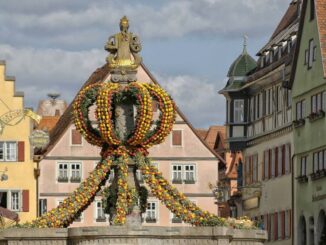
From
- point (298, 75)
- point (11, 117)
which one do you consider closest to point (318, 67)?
point (298, 75)

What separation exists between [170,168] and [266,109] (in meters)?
13.5

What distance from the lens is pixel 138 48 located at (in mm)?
54750

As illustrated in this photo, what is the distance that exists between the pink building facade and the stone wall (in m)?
64.6

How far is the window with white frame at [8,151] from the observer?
364 feet

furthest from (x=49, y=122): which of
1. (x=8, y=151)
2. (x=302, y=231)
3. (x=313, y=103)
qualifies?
(x=313, y=103)

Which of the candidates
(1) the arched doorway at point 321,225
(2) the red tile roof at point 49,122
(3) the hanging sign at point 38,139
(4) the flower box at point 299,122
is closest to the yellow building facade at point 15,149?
(3) the hanging sign at point 38,139

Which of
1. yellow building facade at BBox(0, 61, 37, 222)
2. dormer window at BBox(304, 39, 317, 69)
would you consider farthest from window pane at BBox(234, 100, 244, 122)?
dormer window at BBox(304, 39, 317, 69)

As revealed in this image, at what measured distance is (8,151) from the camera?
364ft

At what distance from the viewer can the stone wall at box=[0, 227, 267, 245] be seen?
50250 mm

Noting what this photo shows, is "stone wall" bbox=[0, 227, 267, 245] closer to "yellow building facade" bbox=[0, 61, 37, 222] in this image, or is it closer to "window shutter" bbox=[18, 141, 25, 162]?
"yellow building facade" bbox=[0, 61, 37, 222]

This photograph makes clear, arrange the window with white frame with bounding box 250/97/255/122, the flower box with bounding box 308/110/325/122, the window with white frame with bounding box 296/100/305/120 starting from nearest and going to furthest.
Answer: the flower box with bounding box 308/110/325/122, the window with white frame with bounding box 296/100/305/120, the window with white frame with bounding box 250/97/255/122

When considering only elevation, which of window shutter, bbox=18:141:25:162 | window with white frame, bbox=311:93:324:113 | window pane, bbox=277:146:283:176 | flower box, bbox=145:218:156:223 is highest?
window with white frame, bbox=311:93:324:113

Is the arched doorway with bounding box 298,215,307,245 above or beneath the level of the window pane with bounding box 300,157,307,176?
beneath

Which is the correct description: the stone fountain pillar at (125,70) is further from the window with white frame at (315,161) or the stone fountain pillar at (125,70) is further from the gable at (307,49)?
the window with white frame at (315,161)
